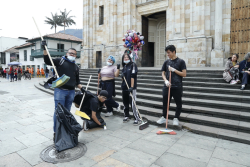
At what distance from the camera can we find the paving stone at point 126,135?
376 centimetres

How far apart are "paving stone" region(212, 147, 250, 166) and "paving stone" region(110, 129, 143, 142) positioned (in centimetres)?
153

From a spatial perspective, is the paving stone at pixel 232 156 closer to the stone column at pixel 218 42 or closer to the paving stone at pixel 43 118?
the paving stone at pixel 43 118

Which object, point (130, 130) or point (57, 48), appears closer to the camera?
point (130, 130)

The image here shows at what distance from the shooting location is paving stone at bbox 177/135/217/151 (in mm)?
3354

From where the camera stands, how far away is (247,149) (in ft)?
10.5

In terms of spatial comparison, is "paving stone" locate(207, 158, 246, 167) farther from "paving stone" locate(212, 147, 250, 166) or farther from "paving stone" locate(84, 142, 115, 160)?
"paving stone" locate(84, 142, 115, 160)

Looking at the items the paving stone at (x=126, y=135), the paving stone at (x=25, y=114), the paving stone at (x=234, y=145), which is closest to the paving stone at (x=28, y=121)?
the paving stone at (x=25, y=114)

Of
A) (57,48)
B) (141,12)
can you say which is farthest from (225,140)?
(57,48)

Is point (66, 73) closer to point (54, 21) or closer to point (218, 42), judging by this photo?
point (218, 42)

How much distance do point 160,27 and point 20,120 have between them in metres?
13.1

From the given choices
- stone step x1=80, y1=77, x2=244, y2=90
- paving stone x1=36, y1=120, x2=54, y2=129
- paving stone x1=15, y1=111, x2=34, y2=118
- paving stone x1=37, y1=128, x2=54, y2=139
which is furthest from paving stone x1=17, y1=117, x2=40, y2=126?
stone step x1=80, y1=77, x2=244, y2=90

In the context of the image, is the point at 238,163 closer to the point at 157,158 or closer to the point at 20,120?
the point at 157,158

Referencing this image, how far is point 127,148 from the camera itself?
3.30 m

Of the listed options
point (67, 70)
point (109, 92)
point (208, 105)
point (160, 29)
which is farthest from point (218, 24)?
point (67, 70)
